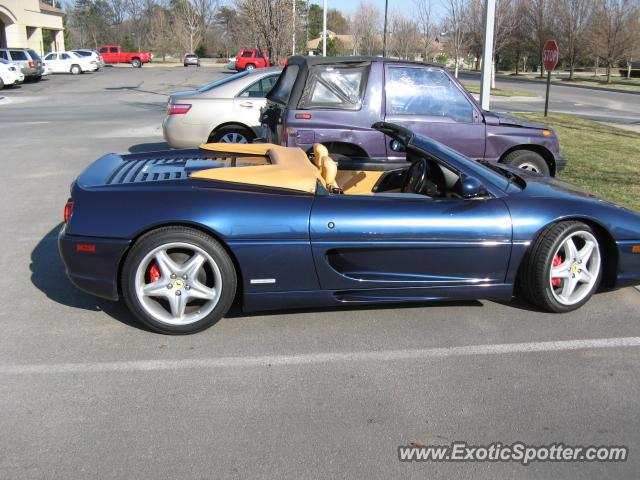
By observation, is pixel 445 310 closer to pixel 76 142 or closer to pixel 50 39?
pixel 76 142

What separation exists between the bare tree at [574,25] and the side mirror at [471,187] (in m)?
50.4

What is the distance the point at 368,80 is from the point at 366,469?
5.18 metres

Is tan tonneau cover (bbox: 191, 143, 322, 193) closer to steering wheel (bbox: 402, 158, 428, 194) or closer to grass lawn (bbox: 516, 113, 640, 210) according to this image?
steering wheel (bbox: 402, 158, 428, 194)

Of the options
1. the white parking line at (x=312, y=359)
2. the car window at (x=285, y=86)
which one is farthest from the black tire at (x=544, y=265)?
the car window at (x=285, y=86)

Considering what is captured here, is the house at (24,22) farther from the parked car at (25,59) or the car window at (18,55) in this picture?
the car window at (18,55)

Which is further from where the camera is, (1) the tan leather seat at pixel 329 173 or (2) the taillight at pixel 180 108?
(2) the taillight at pixel 180 108

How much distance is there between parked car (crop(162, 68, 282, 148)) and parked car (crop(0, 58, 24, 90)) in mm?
24638

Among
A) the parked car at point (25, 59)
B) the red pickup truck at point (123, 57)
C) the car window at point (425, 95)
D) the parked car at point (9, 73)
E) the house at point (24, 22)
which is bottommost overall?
the car window at point (425, 95)

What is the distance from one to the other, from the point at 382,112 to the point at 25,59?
108ft

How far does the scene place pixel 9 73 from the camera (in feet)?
100

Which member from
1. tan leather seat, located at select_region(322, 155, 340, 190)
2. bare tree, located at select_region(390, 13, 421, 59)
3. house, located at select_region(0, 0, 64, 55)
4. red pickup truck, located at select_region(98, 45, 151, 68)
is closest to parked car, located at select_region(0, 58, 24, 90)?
house, located at select_region(0, 0, 64, 55)

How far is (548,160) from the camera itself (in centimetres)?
761

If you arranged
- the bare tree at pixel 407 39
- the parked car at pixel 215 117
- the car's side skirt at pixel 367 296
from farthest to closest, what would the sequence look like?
the bare tree at pixel 407 39 → the parked car at pixel 215 117 → the car's side skirt at pixel 367 296

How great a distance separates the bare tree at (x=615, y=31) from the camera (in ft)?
152
